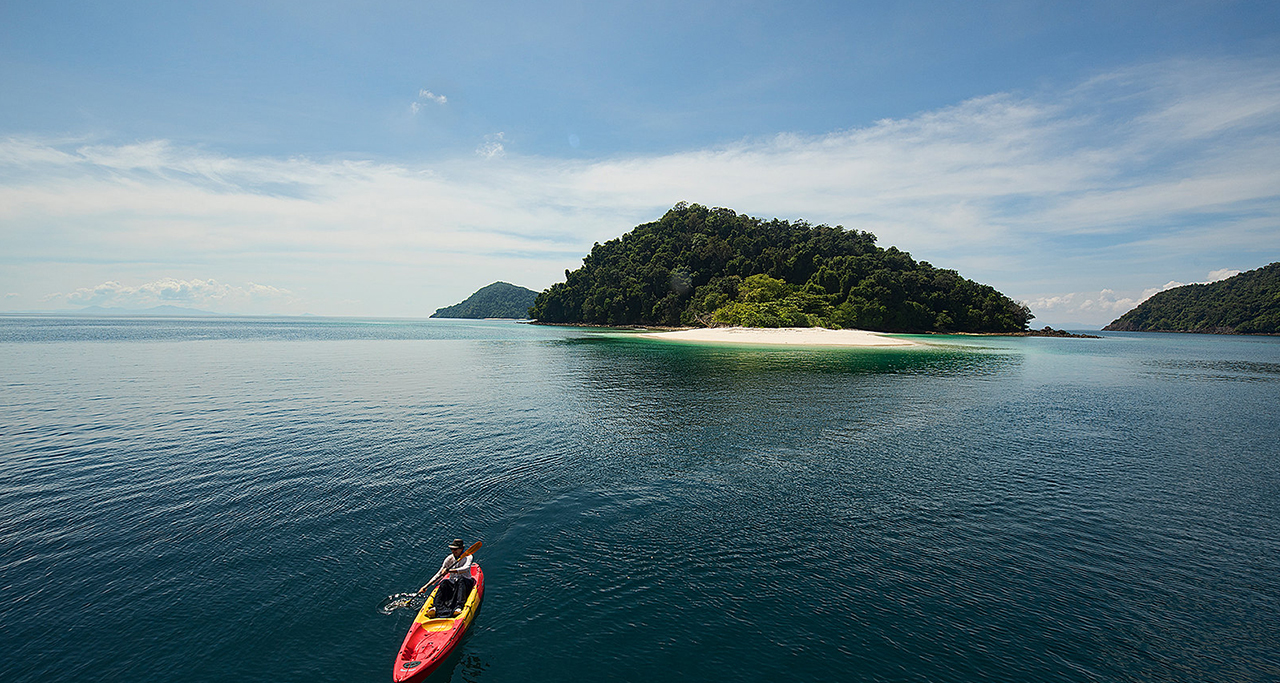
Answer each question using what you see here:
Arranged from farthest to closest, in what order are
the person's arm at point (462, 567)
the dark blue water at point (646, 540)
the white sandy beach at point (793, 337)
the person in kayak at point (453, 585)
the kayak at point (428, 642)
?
the white sandy beach at point (793, 337)
the person's arm at point (462, 567)
the person in kayak at point (453, 585)
the dark blue water at point (646, 540)
the kayak at point (428, 642)

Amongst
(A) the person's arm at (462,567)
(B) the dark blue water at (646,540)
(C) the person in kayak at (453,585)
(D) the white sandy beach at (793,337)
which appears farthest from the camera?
(D) the white sandy beach at (793,337)

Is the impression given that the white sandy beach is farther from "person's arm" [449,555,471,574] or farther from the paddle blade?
the paddle blade

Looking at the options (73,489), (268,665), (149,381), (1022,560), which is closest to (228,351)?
(149,381)

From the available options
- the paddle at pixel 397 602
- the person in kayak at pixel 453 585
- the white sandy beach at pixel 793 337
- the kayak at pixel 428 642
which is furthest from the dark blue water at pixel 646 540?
the white sandy beach at pixel 793 337

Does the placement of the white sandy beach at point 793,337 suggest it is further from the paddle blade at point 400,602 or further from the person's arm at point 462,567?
the paddle blade at point 400,602

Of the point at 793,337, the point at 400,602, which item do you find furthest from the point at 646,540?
the point at 793,337
